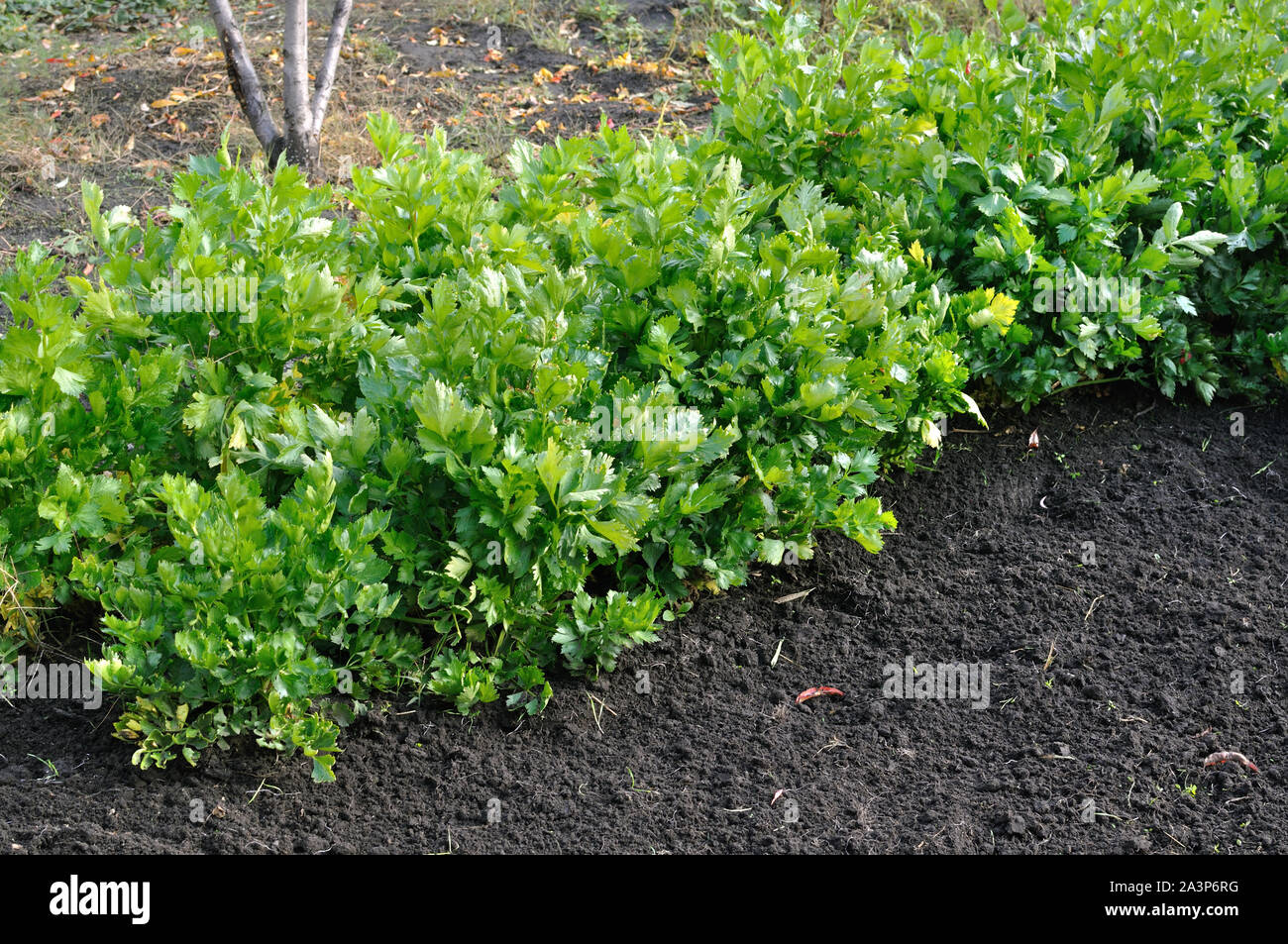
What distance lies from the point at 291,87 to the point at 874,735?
4.32 metres

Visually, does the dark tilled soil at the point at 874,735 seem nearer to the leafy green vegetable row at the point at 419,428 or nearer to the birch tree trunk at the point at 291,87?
the leafy green vegetable row at the point at 419,428

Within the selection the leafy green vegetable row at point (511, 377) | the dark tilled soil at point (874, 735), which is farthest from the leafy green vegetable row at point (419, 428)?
the dark tilled soil at point (874, 735)

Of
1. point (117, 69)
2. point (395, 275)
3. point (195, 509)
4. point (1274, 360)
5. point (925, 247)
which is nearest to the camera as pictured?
point (195, 509)

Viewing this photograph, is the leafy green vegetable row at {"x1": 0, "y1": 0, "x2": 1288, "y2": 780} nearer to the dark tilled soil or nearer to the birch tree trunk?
the dark tilled soil

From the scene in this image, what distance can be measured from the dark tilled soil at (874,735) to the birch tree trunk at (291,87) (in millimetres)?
3536

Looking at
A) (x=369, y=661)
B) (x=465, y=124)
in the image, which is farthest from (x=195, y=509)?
(x=465, y=124)

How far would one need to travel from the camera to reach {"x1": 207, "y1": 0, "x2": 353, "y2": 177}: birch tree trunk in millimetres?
5781

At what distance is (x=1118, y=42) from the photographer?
4867mm

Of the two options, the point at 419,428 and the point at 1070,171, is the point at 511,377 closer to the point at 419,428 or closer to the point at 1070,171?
the point at 419,428

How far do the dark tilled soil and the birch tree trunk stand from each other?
354 cm

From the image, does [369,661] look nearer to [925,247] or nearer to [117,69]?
[925,247]

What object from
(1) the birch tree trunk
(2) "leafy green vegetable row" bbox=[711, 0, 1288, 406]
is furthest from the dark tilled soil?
(1) the birch tree trunk

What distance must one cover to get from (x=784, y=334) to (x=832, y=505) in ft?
1.75

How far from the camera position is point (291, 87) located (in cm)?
584
